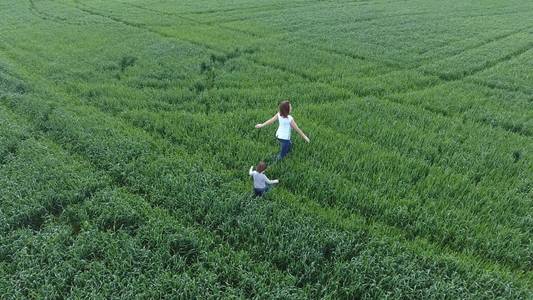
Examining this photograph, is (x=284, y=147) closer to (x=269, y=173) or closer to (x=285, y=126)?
(x=285, y=126)

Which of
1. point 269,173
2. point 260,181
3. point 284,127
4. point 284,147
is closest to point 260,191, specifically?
point 260,181

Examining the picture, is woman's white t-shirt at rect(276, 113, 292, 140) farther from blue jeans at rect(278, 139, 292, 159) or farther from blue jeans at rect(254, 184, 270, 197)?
blue jeans at rect(254, 184, 270, 197)

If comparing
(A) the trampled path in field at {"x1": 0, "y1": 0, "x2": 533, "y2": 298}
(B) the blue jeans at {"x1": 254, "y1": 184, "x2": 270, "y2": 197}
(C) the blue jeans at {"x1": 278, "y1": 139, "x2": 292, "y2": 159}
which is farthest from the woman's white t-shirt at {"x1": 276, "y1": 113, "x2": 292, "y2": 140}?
(B) the blue jeans at {"x1": 254, "y1": 184, "x2": 270, "y2": 197}

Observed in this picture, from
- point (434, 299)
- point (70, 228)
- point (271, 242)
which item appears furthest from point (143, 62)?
point (434, 299)

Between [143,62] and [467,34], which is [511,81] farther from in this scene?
[143,62]

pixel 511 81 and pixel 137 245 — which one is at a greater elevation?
pixel 511 81

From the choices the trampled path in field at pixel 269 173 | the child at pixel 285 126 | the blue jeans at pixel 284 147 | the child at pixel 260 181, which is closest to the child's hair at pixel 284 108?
the child at pixel 285 126

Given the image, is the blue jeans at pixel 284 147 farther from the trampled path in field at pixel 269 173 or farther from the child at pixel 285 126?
the trampled path in field at pixel 269 173
